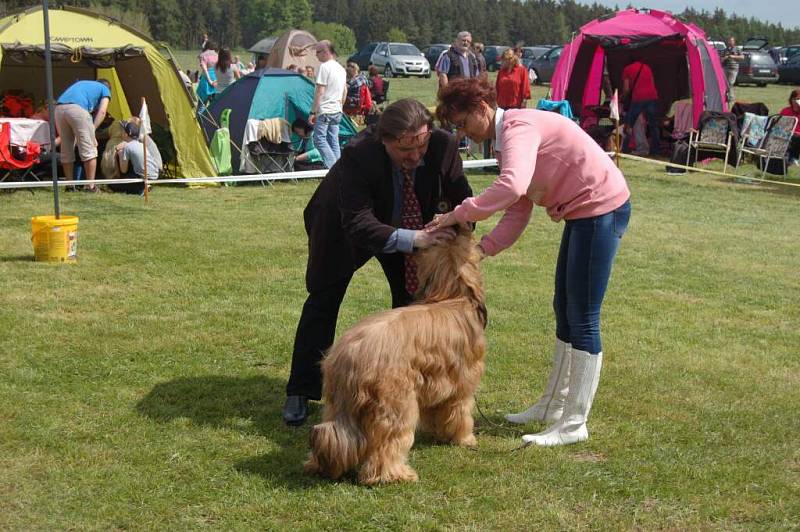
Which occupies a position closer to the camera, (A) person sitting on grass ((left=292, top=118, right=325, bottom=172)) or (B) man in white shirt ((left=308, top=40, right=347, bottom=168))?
(B) man in white shirt ((left=308, top=40, right=347, bottom=168))

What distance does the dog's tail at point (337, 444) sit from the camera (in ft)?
11.8

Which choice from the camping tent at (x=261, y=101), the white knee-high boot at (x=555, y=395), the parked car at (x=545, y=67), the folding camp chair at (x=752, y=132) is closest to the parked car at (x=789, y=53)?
the parked car at (x=545, y=67)

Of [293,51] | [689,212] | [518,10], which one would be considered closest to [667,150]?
[689,212]

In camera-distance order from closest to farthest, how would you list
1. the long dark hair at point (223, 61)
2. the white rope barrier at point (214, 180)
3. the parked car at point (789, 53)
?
the white rope barrier at point (214, 180)
the long dark hair at point (223, 61)
the parked car at point (789, 53)

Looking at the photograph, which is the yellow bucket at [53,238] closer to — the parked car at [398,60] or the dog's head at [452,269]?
the dog's head at [452,269]

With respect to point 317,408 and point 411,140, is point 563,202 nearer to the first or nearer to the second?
point 411,140

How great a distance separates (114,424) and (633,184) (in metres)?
10.4

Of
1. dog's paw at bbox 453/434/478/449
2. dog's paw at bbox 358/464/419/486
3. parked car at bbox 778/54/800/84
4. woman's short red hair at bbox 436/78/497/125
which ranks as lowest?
dog's paw at bbox 453/434/478/449

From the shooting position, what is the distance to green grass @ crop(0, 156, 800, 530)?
359 cm

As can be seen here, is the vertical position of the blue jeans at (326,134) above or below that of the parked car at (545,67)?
below

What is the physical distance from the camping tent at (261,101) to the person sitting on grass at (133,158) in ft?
5.23

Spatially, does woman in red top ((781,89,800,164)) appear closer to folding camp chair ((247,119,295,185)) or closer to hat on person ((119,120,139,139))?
folding camp chair ((247,119,295,185))

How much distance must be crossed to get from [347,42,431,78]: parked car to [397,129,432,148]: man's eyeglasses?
3895cm

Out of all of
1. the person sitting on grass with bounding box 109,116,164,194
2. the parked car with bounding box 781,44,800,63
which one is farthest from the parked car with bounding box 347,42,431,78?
the person sitting on grass with bounding box 109,116,164,194
